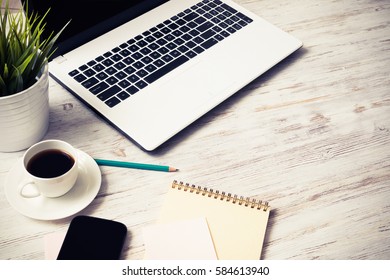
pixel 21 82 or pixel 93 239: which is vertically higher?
pixel 21 82

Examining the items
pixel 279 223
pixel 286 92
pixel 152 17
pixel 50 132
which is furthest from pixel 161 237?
pixel 152 17

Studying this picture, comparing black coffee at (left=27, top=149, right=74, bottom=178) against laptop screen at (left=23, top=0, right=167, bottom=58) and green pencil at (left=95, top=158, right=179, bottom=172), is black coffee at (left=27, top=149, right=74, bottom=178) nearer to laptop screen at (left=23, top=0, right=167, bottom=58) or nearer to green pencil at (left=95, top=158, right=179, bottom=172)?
green pencil at (left=95, top=158, right=179, bottom=172)

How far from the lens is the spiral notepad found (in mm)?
651

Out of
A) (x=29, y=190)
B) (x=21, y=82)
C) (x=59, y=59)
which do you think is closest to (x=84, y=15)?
(x=59, y=59)

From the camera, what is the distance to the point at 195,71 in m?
0.86

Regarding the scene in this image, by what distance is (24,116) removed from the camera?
2.26 ft

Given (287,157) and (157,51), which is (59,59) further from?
(287,157)

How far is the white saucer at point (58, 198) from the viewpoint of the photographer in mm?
655

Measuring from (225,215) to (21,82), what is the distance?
36 cm

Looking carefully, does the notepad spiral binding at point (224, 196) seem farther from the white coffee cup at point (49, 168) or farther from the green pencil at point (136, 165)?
the white coffee cup at point (49, 168)

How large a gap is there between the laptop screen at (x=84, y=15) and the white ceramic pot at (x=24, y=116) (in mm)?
120

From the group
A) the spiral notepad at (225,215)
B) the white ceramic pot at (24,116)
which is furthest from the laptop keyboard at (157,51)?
the spiral notepad at (225,215)

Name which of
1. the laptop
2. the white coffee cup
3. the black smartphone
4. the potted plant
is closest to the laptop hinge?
the laptop

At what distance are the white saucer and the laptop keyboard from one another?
0.48ft
